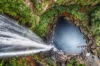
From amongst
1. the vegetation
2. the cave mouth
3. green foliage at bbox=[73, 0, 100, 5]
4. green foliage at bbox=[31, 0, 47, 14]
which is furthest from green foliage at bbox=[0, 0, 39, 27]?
green foliage at bbox=[73, 0, 100, 5]

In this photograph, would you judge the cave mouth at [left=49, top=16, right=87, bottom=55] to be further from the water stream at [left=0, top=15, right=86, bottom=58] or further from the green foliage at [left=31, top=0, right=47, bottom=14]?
the green foliage at [left=31, top=0, right=47, bottom=14]

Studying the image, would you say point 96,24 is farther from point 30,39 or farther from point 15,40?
point 15,40

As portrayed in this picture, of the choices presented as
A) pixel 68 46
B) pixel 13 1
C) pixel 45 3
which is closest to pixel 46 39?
pixel 68 46

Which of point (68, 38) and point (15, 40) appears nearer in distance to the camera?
point (15, 40)

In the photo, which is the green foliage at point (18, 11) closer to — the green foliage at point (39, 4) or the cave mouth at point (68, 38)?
the green foliage at point (39, 4)

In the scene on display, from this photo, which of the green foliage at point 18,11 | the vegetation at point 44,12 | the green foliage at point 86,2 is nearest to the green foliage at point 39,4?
the vegetation at point 44,12

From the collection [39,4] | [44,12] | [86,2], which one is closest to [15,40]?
[39,4]

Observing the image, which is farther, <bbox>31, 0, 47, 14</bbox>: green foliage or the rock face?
the rock face
